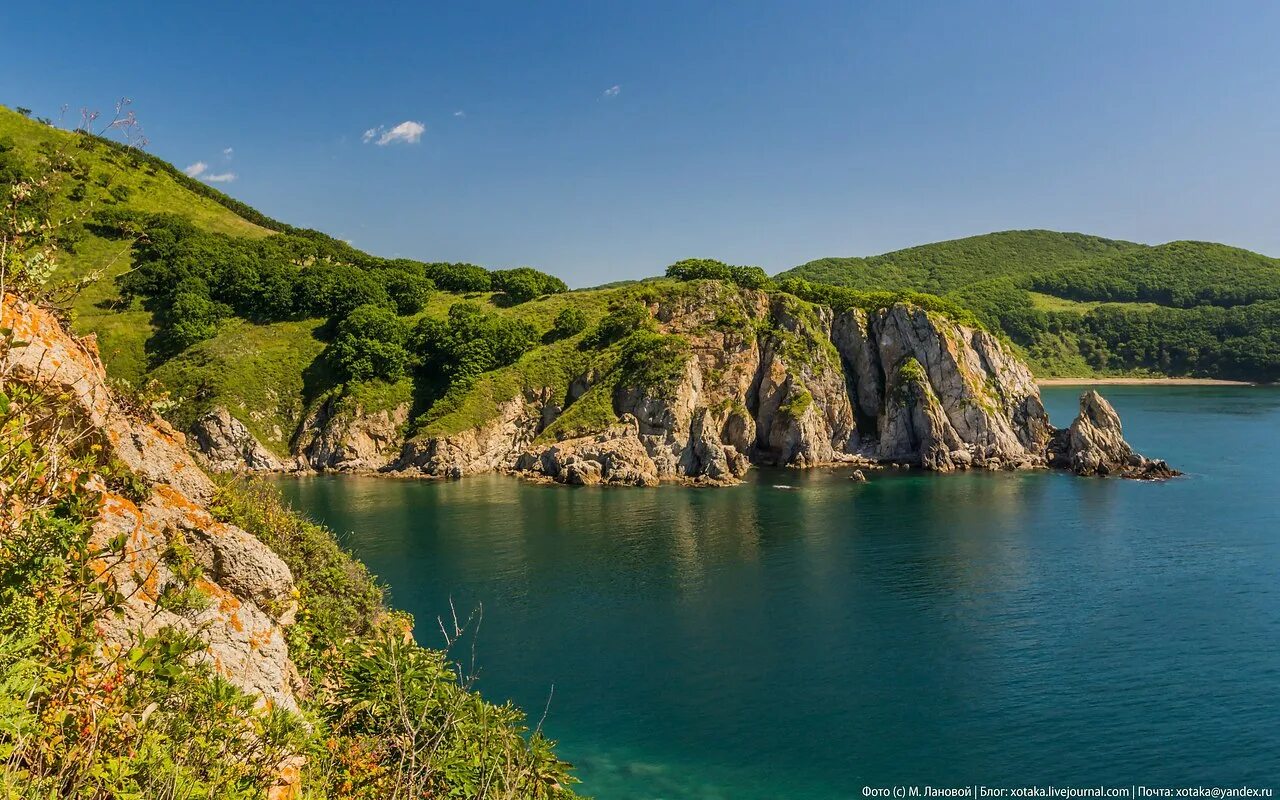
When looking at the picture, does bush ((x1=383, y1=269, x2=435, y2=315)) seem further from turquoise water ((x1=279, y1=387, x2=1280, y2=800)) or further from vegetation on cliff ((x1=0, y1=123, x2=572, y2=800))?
vegetation on cliff ((x1=0, y1=123, x2=572, y2=800))

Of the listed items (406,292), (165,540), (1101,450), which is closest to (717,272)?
(406,292)

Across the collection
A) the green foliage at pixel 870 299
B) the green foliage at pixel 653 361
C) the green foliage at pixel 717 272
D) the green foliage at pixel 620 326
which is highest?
the green foliage at pixel 717 272

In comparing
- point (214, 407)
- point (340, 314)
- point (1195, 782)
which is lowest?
point (1195, 782)

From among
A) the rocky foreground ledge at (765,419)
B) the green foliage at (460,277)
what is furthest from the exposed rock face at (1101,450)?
the green foliage at (460,277)

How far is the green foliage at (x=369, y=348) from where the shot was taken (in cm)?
9888

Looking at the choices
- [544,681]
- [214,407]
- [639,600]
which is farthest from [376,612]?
[214,407]

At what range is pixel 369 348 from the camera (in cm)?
9931

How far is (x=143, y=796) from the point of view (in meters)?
6.39

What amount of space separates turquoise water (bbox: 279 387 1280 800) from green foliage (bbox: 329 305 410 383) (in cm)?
2416

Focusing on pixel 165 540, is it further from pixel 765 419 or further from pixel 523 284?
pixel 523 284

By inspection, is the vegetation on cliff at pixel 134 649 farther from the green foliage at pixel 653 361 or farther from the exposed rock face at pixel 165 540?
the green foliage at pixel 653 361

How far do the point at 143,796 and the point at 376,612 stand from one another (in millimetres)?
16103

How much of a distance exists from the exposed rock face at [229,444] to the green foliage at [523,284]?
45.7 metres

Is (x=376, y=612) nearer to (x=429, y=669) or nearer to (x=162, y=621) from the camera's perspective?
(x=429, y=669)
